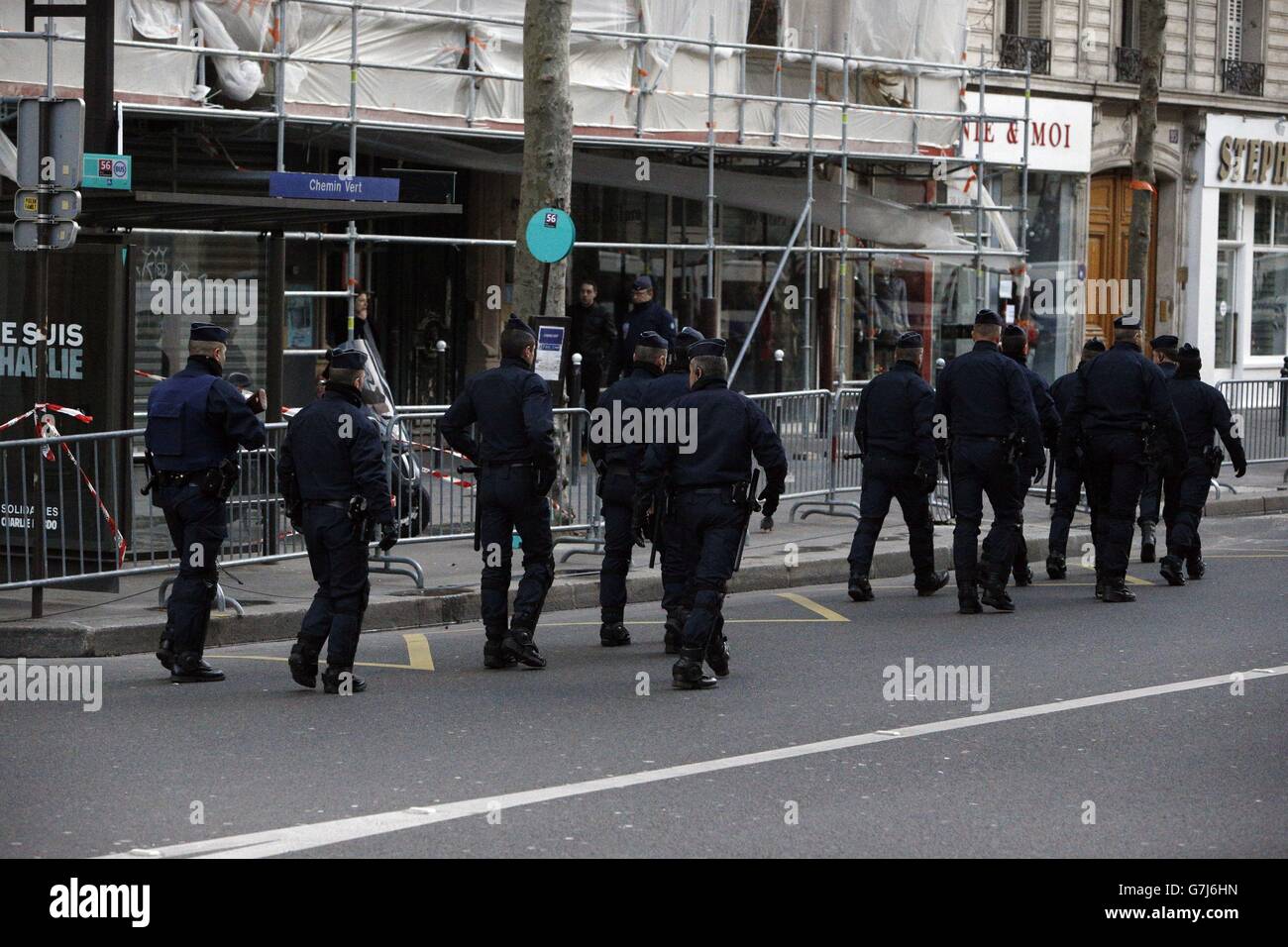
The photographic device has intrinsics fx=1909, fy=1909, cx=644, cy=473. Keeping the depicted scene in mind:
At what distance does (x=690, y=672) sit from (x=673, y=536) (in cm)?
89

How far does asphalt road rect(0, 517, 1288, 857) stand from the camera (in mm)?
6332

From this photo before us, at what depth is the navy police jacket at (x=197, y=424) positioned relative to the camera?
9438mm

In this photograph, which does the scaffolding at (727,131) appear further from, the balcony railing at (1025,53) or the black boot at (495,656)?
the black boot at (495,656)

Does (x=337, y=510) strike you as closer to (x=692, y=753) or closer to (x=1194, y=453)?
(x=692, y=753)

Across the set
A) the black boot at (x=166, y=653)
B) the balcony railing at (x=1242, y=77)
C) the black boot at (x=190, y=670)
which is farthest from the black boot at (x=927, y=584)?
the balcony railing at (x=1242, y=77)

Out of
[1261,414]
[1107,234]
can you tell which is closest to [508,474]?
[1261,414]

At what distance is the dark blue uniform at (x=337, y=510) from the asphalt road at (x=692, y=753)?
1.01 feet

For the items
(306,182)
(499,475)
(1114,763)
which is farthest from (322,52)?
(1114,763)

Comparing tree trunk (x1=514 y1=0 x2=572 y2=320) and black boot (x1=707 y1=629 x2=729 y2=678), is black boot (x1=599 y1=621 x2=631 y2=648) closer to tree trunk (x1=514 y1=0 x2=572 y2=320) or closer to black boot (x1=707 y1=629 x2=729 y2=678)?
black boot (x1=707 y1=629 x2=729 y2=678)

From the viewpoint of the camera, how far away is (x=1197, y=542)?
529 inches

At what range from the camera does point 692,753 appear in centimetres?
767
